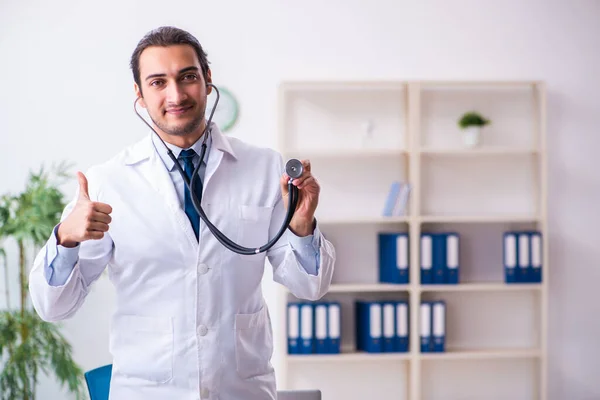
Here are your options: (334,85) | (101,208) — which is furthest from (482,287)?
(101,208)

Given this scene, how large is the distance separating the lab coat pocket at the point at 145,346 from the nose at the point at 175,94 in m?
0.45

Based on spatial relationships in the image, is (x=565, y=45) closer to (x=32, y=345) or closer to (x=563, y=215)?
(x=563, y=215)

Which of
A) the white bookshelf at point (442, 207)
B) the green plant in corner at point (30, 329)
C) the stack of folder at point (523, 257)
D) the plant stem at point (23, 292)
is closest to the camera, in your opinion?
the green plant in corner at point (30, 329)

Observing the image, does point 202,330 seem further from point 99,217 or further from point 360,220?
point 360,220

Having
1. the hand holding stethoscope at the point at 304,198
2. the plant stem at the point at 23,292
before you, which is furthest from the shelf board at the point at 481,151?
the hand holding stethoscope at the point at 304,198

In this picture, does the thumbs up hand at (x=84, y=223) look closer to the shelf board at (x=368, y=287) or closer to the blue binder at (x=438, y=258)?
the shelf board at (x=368, y=287)

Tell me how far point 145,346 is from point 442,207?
2724 mm

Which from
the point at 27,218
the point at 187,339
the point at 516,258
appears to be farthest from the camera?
the point at 516,258

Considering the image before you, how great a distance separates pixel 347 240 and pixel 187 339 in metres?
2.52

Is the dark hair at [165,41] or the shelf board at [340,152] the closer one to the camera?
the dark hair at [165,41]

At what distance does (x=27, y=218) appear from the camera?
340 centimetres

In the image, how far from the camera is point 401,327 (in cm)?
385

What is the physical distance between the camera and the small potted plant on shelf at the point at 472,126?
392cm

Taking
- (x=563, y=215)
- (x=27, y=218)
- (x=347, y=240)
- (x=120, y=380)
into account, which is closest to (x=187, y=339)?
(x=120, y=380)
